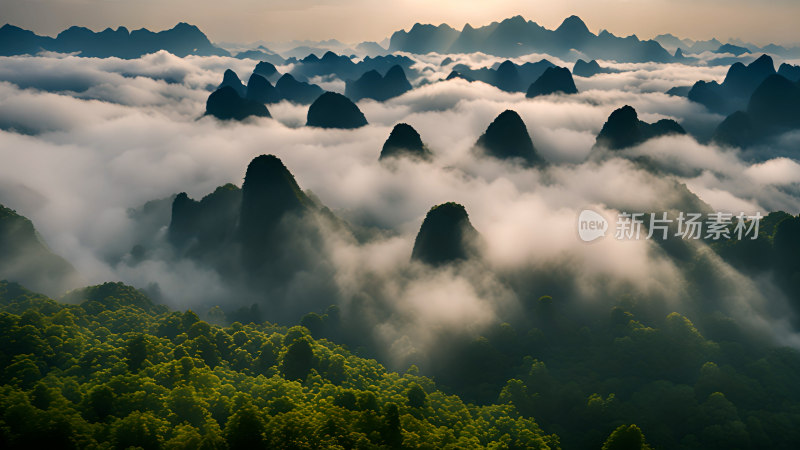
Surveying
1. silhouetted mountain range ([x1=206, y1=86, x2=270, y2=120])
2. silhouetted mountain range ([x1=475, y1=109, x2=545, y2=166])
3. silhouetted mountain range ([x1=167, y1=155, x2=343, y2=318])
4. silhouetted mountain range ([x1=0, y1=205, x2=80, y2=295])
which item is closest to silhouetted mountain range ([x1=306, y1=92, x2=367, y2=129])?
silhouetted mountain range ([x1=206, y1=86, x2=270, y2=120])

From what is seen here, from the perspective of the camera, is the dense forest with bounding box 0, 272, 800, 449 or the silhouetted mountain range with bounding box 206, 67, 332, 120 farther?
the silhouetted mountain range with bounding box 206, 67, 332, 120

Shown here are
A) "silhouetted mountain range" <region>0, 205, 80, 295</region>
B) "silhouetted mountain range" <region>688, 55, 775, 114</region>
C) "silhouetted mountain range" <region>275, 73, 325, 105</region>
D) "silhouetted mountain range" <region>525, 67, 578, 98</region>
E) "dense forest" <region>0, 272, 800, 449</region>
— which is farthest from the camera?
"silhouetted mountain range" <region>275, 73, 325, 105</region>

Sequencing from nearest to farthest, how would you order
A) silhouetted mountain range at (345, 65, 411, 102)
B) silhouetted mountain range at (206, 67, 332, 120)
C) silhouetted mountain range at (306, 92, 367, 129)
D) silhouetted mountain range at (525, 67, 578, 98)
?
silhouetted mountain range at (306, 92, 367, 129), silhouetted mountain range at (206, 67, 332, 120), silhouetted mountain range at (525, 67, 578, 98), silhouetted mountain range at (345, 65, 411, 102)

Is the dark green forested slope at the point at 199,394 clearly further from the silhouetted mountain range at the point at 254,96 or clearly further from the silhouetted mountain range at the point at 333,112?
the silhouetted mountain range at the point at 254,96

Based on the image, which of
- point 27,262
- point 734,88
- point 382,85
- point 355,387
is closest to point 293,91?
point 382,85

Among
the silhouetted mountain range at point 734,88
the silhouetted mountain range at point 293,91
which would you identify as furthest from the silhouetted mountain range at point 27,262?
the silhouetted mountain range at point 734,88

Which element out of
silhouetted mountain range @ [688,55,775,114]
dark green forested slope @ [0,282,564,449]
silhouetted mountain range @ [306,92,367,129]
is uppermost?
silhouetted mountain range @ [688,55,775,114]

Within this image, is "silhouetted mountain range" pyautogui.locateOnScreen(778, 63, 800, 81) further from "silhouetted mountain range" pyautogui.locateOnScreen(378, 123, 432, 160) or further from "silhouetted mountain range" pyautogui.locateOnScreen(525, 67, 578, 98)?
"silhouetted mountain range" pyautogui.locateOnScreen(378, 123, 432, 160)
